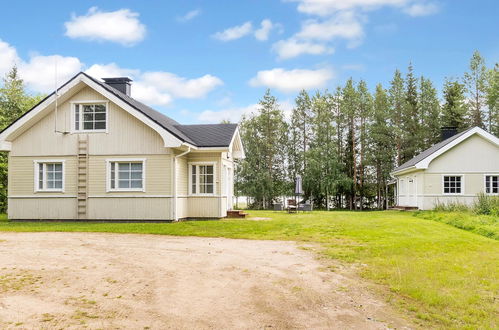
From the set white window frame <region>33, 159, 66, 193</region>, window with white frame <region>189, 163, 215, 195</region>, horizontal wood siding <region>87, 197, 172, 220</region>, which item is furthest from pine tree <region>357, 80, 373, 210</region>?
white window frame <region>33, 159, 66, 193</region>

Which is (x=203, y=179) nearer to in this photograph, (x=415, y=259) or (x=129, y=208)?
(x=129, y=208)

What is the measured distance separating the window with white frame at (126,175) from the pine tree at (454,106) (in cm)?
3052

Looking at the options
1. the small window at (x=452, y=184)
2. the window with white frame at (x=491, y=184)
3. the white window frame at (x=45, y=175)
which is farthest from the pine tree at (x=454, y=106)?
the white window frame at (x=45, y=175)

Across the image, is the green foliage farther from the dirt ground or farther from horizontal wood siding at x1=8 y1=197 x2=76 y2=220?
horizontal wood siding at x1=8 y1=197 x2=76 y2=220

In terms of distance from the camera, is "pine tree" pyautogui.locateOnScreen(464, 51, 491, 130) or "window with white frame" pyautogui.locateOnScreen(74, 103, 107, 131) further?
"pine tree" pyautogui.locateOnScreen(464, 51, 491, 130)

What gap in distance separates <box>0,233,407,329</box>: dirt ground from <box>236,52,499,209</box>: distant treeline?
26.2m

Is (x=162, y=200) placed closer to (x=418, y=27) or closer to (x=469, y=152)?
(x=418, y=27)

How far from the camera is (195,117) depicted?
46656 mm

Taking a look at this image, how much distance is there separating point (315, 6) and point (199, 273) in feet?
52.9

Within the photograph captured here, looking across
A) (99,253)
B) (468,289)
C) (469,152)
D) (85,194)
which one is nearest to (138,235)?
(99,253)

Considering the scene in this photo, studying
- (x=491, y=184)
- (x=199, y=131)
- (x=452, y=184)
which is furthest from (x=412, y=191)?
(x=199, y=131)

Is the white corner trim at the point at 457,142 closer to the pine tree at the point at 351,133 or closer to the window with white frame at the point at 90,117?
the pine tree at the point at 351,133

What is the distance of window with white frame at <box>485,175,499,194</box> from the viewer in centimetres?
2448

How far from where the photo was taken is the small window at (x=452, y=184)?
24891 millimetres
